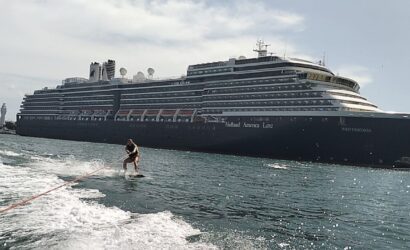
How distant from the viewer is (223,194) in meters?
21.0

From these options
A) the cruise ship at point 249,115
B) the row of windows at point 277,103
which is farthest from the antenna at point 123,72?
the row of windows at point 277,103

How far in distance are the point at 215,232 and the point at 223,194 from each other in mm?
8849

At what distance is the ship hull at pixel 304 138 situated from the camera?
2486 inches

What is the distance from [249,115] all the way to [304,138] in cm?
1279

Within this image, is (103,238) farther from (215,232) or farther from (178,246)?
(215,232)

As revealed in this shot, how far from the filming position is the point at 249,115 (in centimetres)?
7588

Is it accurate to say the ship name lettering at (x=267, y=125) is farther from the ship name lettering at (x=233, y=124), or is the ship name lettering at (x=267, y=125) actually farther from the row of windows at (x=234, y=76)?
the row of windows at (x=234, y=76)

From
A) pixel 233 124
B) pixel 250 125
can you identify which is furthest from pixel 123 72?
pixel 250 125

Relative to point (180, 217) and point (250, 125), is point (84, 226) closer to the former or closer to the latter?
point (180, 217)

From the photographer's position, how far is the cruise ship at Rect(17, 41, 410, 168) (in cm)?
6394

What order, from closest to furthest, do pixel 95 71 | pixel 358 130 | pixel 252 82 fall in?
pixel 358 130
pixel 252 82
pixel 95 71

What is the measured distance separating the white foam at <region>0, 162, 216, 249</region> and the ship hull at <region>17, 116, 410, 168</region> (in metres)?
54.2

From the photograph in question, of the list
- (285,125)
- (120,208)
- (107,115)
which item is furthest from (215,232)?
(107,115)

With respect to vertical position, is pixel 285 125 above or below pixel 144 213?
above
